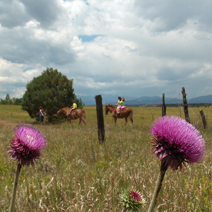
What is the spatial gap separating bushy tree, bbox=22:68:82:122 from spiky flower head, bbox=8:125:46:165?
2119cm

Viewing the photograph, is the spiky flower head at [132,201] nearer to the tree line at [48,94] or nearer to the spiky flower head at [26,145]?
the spiky flower head at [26,145]

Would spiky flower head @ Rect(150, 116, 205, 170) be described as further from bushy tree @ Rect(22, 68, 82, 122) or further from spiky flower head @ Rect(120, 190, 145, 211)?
bushy tree @ Rect(22, 68, 82, 122)

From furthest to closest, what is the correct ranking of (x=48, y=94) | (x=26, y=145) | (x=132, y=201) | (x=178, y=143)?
(x=48, y=94) → (x=132, y=201) → (x=26, y=145) → (x=178, y=143)

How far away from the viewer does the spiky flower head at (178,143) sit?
1.32 metres

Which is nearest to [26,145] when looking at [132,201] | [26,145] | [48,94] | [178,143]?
[26,145]

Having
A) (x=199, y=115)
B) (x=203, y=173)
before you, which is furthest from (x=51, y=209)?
(x=199, y=115)

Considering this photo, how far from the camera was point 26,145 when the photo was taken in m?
1.50

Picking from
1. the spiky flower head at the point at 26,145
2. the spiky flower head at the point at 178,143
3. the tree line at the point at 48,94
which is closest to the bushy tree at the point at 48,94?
the tree line at the point at 48,94

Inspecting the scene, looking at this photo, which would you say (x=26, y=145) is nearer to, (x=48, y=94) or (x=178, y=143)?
(x=178, y=143)

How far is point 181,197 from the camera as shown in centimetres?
291

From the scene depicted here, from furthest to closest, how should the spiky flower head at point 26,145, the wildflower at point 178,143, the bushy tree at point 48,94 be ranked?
the bushy tree at point 48,94 → the spiky flower head at point 26,145 → the wildflower at point 178,143

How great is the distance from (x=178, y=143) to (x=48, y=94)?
2230cm

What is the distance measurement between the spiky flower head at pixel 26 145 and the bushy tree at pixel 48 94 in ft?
69.5

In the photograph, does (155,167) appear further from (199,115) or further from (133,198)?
(199,115)
